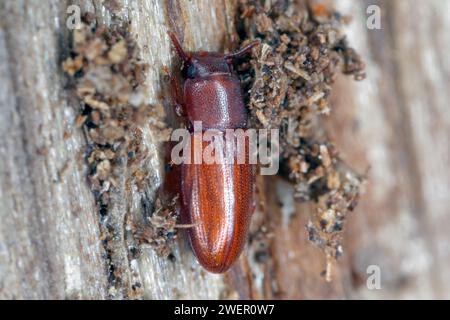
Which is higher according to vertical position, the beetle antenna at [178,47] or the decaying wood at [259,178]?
the beetle antenna at [178,47]

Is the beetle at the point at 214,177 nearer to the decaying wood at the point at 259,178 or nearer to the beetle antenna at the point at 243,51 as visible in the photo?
the beetle antenna at the point at 243,51

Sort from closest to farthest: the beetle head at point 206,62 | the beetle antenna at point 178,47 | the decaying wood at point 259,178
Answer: the decaying wood at point 259,178 < the beetle antenna at point 178,47 < the beetle head at point 206,62

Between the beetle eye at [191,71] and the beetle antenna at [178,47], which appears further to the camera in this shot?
the beetle eye at [191,71]

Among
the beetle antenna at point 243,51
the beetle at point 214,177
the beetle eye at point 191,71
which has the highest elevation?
the beetle antenna at point 243,51

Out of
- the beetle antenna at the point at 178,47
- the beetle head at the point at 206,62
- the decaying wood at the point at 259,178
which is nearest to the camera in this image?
the decaying wood at the point at 259,178

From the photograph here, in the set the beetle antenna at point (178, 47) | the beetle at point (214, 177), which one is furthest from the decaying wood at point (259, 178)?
the beetle at point (214, 177)

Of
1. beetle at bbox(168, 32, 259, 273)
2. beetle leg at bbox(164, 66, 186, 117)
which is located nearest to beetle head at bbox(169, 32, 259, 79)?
beetle at bbox(168, 32, 259, 273)

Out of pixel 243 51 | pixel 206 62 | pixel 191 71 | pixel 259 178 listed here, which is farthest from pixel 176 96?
pixel 259 178
